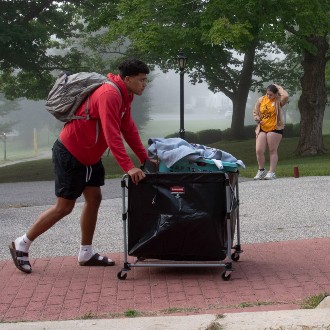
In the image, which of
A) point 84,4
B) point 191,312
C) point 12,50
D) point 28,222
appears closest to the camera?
point 191,312

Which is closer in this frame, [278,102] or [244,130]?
[278,102]

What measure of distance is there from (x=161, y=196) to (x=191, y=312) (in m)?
1.21

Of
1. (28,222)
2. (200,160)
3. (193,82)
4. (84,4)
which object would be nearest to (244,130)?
(193,82)

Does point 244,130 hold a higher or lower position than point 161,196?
lower

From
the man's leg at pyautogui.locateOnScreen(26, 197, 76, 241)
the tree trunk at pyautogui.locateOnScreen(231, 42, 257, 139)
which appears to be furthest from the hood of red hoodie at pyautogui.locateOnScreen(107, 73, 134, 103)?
the tree trunk at pyautogui.locateOnScreen(231, 42, 257, 139)

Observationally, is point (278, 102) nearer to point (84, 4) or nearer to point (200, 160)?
point (200, 160)

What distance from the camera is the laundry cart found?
6.12m

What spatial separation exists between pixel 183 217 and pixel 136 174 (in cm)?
49

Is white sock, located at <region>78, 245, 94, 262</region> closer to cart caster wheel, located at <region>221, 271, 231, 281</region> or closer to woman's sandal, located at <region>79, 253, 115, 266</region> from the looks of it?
woman's sandal, located at <region>79, 253, 115, 266</region>

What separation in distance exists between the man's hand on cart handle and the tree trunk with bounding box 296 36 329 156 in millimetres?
23724

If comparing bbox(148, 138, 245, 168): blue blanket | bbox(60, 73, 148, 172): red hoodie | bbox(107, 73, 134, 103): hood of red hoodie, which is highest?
bbox(107, 73, 134, 103): hood of red hoodie

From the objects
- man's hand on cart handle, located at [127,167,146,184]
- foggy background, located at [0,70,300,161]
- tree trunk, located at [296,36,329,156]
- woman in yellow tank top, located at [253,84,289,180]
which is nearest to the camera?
man's hand on cart handle, located at [127,167,146,184]

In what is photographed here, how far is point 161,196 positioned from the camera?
20.2 ft

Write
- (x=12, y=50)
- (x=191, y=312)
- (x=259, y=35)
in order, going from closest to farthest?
(x=191, y=312) < (x=259, y=35) < (x=12, y=50)
